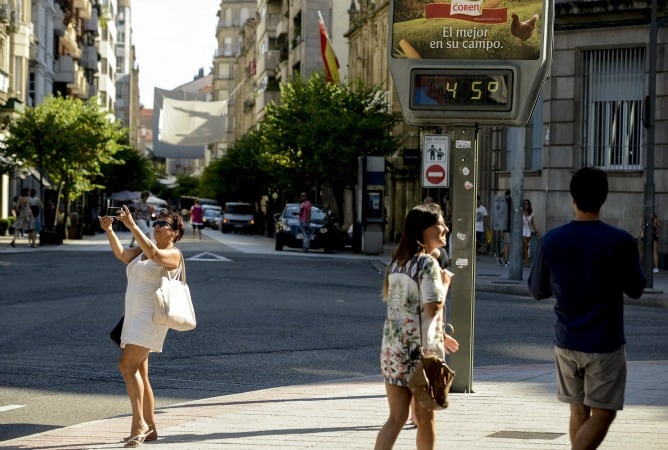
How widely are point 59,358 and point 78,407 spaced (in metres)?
3.19

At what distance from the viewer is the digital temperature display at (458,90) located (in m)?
10.7

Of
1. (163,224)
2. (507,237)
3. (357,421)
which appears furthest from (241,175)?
(163,224)

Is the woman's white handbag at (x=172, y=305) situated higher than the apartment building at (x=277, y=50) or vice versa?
the apartment building at (x=277, y=50)

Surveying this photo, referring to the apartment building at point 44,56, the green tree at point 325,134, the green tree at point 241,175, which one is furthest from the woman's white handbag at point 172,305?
the green tree at point 241,175

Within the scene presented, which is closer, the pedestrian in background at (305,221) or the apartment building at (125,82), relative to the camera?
the pedestrian in background at (305,221)

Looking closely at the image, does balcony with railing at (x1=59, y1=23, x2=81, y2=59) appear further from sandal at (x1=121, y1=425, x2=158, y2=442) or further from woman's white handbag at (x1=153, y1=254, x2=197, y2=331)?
sandal at (x1=121, y1=425, x2=158, y2=442)

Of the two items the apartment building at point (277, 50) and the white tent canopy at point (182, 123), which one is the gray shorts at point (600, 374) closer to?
the apartment building at point (277, 50)

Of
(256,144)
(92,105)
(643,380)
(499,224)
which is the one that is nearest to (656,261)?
(499,224)

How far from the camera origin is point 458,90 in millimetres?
10703

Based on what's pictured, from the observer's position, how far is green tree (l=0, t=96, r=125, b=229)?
160 ft

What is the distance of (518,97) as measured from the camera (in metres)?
10.7

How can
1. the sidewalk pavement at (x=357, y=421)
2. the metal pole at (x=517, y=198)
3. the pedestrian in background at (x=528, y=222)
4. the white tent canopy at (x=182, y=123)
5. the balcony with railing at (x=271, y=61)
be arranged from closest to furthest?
the sidewalk pavement at (x=357, y=421)
the metal pole at (x=517, y=198)
the pedestrian in background at (x=528, y=222)
the white tent canopy at (x=182, y=123)
the balcony with railing at (x=271, y=61)

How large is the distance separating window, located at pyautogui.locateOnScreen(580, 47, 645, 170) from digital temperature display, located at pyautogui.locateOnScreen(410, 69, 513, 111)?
24.1m

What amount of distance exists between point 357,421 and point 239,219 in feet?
219
